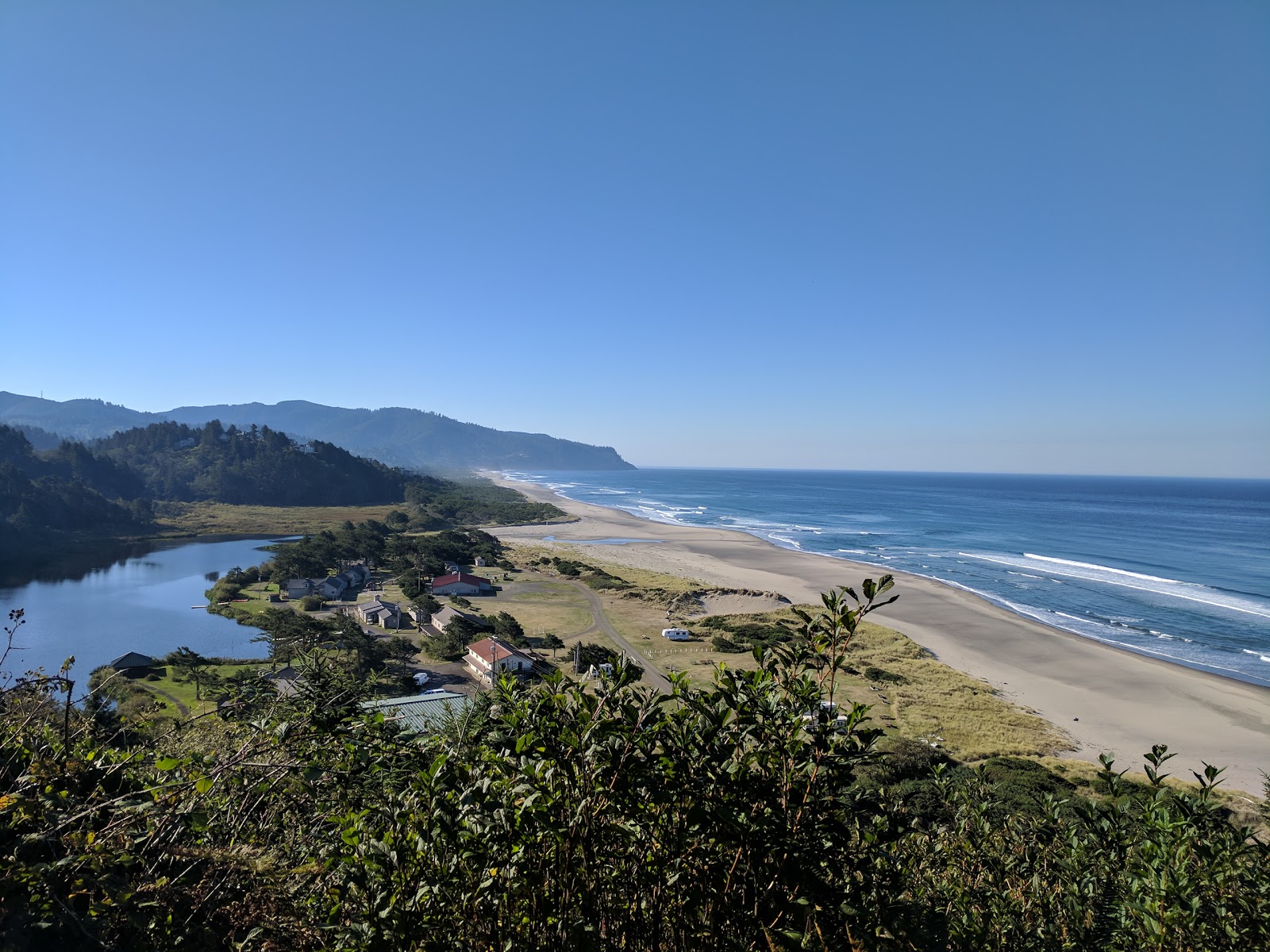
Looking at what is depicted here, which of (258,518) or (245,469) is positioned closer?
(258,518)

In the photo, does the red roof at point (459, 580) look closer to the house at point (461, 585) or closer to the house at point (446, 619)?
the house at point (461, 585)

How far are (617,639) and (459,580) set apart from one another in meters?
16.2

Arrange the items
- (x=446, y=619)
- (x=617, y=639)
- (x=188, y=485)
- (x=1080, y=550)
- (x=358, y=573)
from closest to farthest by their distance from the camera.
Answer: (x=617, y=639)
(x=446, y=619)
(x=358, y=573)
(x=1080, y=550)
(x=188, y=485)

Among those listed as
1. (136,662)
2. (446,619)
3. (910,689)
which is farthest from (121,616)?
(910,689)

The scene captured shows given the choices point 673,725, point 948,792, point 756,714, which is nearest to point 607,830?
point 673,725

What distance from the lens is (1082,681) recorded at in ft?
82.4

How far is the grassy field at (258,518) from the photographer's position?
80.2 m

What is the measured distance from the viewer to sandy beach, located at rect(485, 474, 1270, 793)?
19.7 metres

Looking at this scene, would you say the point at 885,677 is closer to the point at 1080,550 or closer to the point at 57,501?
the point at 1080,550

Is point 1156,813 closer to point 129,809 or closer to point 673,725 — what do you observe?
point 673,725

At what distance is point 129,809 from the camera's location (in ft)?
6.88

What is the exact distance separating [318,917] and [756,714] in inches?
66.9

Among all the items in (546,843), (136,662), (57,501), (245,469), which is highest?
(546,843)

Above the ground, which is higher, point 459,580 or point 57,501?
point 57,501
